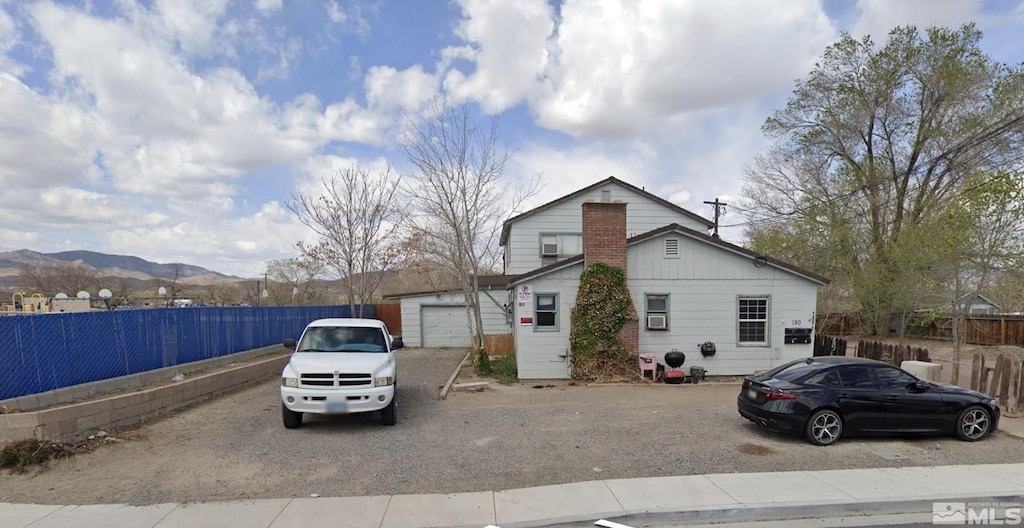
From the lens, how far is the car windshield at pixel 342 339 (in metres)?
9.25

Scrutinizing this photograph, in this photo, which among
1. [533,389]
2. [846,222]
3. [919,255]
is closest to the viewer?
[533,389]

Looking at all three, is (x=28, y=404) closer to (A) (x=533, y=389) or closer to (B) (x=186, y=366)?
(B) (x=186, y=366)

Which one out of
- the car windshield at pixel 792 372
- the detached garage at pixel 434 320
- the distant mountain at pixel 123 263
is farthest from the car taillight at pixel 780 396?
the distant mountain at pixel 123 263

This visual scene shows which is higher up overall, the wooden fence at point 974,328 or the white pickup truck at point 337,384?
the white pickup truck at point 337,384

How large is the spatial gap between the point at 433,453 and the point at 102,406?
5312mm

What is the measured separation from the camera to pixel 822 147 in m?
26.7

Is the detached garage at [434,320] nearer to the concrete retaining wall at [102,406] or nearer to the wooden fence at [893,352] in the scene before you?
the concrete retaining wall at [102,406]

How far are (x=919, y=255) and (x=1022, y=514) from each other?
13.8 m

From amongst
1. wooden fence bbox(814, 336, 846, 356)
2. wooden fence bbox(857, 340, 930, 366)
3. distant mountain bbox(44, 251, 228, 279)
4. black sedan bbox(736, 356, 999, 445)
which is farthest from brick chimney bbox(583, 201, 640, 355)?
distant mountain bbox(44, 251, 228, 279)

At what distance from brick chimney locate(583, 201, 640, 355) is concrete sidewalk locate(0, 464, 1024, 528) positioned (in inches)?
293

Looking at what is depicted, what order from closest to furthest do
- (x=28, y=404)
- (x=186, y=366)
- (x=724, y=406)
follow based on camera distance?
(x=28, y=404) < (x=724, y=406) < (x=186, y=366)

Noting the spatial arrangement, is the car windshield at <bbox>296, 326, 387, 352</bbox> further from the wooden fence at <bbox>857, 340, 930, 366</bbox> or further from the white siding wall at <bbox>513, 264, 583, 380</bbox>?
the wooden fence at <bbox>857, 340, 930, 366</bbox>

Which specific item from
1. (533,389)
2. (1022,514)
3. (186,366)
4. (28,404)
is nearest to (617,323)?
(533,389)

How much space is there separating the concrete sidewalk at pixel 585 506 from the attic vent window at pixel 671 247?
8299 millimetres
